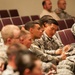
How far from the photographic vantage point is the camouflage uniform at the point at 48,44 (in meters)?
1.90

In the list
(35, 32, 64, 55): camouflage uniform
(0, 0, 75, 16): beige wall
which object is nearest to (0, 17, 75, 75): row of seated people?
(35, 32, 64, 55): camouflage uniform

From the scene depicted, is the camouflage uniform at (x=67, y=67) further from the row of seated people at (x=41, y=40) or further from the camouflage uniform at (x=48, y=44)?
the camouflage uniform at (x=48, y=44)

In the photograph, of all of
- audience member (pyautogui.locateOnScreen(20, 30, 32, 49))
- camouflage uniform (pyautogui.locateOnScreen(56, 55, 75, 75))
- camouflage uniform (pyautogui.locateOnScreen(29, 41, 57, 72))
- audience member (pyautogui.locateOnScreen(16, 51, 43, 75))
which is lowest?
camouflage uniform (pyautogui.locateOnScreen(56, 55, 75, 75))

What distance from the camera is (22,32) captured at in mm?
1597

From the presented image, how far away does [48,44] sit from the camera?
6.59ft

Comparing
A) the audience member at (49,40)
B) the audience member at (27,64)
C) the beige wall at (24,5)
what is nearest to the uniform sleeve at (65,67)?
the audience member at (49,40)

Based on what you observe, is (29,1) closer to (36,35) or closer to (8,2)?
(8,2)

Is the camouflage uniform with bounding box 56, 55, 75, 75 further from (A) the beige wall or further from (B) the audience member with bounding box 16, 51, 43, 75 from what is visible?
(A) the beige wall

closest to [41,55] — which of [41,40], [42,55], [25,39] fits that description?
[42,55]

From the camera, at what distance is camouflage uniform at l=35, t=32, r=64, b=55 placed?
1901mm

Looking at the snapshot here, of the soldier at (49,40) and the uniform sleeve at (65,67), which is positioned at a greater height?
the soldier at (49,40)

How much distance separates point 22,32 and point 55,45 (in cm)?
55

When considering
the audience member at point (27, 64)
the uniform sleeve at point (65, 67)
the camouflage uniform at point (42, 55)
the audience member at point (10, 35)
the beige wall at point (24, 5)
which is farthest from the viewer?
the beige wall at point (24, 5)

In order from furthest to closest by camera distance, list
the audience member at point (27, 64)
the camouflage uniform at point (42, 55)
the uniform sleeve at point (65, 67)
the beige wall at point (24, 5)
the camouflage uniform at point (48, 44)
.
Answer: the beige wall at point (24, 5) → the camouflage uniform at point (48, 44) → the camouflage uniform at point (42, 55) → the uniform sleeve at point (65, 67) → the audience member at point (27, 64)
